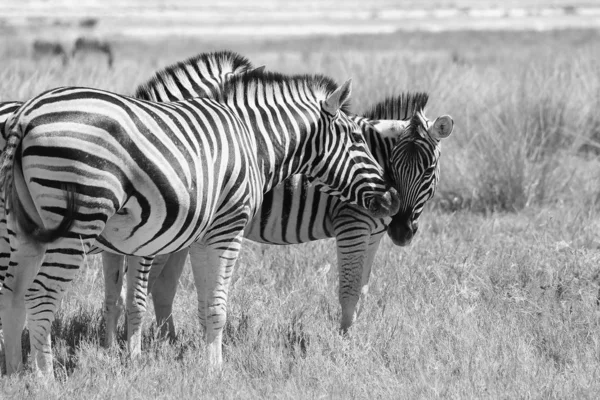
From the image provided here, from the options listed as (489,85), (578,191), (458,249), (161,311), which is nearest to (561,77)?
(489,85)

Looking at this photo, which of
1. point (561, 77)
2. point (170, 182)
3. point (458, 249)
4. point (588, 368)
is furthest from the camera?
point (561, 77)

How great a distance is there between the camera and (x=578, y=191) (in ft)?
30.9

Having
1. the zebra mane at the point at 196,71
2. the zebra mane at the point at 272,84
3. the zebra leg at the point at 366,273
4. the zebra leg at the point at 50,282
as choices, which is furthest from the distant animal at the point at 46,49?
the zebra leg at the point at 50,282

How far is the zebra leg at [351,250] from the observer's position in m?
5.65

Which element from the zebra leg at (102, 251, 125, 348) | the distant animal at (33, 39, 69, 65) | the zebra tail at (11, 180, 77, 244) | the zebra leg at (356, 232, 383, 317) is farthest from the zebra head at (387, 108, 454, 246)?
the distant animal at (33, 39, 69, 65)

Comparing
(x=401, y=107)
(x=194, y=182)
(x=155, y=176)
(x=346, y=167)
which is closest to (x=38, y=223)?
(x=155, y=176)

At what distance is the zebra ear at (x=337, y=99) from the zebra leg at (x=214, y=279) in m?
1.12

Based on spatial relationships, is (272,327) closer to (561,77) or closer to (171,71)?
(171,71)

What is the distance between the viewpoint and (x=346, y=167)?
211 inches

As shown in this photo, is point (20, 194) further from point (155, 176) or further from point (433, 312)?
point (433, 312)

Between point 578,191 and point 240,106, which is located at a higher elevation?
point 240,106

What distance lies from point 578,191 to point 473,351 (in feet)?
16.6

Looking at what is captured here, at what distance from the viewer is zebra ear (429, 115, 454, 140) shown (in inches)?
220

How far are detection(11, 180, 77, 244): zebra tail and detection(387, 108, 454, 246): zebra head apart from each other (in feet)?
8.60
